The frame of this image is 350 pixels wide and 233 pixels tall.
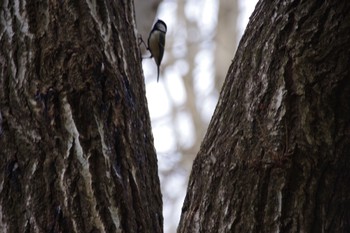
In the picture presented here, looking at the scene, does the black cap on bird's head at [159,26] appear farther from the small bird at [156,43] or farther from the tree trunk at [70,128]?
the tree trunk at [70,128]

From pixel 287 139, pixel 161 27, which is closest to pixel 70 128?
pixel 287 139

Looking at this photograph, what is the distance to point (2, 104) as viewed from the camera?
1807mm

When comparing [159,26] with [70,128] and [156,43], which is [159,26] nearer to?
[156,43]

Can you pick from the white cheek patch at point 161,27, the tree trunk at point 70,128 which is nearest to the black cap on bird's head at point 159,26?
the white cheek patch at point 161,27

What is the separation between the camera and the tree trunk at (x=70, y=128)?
1.73m

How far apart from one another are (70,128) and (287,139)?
514 mm

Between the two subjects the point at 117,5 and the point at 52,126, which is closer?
the point at 52,126

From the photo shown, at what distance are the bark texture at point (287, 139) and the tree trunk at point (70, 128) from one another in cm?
17

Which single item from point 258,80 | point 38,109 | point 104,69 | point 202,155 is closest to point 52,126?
point 38,109

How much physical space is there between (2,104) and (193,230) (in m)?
0.55

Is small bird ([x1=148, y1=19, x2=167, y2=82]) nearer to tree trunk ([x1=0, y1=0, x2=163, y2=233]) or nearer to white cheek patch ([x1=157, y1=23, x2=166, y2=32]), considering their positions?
white cheek patch ([x1=157, y1=23, x2=166, y2=32])

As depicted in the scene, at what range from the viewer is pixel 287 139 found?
1.74m

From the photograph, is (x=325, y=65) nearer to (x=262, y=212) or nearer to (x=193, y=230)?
(x=262, y=212)

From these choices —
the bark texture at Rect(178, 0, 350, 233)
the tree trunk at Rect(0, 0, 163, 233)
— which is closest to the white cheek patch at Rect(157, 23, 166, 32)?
the tree trunk at Rect(0, 0, 163, 233)
